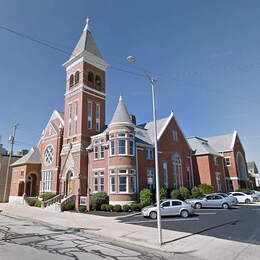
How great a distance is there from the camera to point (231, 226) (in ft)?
52.0

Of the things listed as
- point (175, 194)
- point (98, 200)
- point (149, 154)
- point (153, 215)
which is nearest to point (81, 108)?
point (149, 154)

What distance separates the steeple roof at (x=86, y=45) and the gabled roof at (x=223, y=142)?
98.0 feet

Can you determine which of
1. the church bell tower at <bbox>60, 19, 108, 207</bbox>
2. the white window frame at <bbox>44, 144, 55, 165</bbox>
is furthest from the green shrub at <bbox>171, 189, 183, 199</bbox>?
the white window frame at <bbox>44, 144, 55, 165</bbox>

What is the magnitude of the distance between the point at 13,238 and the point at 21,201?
86.2 feet

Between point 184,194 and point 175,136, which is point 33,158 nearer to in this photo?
point 175,136

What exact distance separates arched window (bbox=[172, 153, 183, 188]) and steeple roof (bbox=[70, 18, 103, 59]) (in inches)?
773

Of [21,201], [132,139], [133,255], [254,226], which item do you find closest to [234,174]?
[132,139]

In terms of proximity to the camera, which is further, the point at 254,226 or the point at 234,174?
the point at 234,174

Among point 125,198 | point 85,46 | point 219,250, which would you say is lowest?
point 219,250

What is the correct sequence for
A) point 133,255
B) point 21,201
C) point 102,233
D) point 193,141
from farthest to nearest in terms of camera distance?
point 193,141, point 21,201, point 102,233, point 133,255

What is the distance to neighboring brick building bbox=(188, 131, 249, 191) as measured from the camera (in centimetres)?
4022

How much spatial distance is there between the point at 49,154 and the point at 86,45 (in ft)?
58.9

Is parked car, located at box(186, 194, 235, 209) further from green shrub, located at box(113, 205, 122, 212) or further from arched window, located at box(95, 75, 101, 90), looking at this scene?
arched window, located at box(95, 75, 101, 90)

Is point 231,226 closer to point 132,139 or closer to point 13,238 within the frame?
point 13,238
